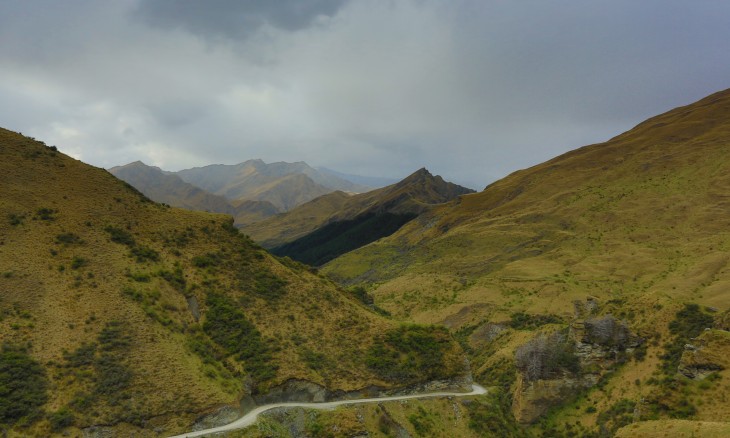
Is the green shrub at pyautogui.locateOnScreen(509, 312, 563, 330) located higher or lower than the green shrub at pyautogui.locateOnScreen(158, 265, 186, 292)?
lower

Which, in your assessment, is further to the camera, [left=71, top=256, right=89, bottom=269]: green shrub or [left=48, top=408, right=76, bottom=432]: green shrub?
[left=71, top=256, right=89, bottom=269]: green shrub

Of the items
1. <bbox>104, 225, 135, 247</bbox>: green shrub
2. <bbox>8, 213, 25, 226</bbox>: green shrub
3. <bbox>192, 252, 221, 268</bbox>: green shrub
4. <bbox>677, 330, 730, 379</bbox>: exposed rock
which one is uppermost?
<bbox>8, 213, 25, 226</bbox>: green shrub

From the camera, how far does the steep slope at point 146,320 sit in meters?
33.8

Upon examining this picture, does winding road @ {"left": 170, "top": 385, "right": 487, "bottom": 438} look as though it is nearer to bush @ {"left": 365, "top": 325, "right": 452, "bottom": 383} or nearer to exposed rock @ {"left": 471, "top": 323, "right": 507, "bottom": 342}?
→ bush @ {"left": 365, "top": 325, "right": 452, "bottom": 383}

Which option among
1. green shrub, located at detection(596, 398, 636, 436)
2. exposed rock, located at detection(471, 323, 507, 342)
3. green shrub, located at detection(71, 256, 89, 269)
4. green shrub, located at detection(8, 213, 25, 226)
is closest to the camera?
green shrub, located at detection(596, 398, 636, 436)

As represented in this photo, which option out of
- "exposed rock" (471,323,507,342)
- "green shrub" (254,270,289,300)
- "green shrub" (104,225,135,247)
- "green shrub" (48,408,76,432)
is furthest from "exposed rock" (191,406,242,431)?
"exposed rock" (471,323,507,342)

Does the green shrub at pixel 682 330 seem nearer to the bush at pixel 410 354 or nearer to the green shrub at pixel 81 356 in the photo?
the bush at pixel 410 354

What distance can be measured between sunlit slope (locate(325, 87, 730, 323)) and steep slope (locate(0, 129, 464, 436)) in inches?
Answer: 1295

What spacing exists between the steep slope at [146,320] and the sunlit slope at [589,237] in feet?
108

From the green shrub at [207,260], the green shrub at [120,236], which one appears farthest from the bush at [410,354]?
the green shrub at [120,236]

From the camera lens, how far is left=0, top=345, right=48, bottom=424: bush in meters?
30.9

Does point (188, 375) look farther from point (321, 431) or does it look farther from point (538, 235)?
point (538, 235)

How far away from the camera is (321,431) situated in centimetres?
3734

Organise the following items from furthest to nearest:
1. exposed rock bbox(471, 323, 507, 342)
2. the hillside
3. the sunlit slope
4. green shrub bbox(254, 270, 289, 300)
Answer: the sunlit slope
exposed rock bbox(471, 323, 507, 342)
green shrub bbox(254, 270, 289, 300)
the hillside
